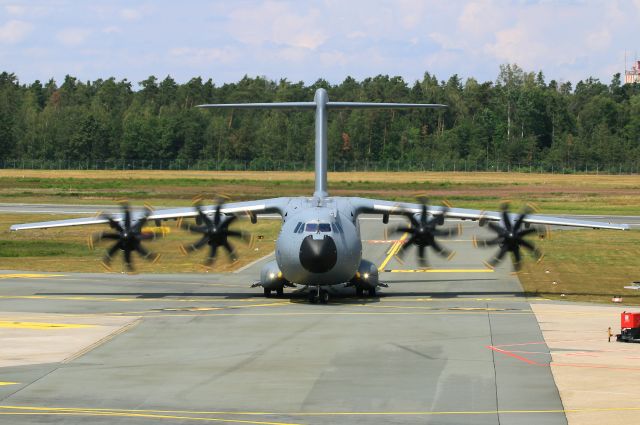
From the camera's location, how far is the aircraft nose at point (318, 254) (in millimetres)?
35500

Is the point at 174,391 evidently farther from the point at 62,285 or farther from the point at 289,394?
the point at 62,285

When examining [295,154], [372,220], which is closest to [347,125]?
[295,154]

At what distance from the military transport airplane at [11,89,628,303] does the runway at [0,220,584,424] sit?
1.15 m

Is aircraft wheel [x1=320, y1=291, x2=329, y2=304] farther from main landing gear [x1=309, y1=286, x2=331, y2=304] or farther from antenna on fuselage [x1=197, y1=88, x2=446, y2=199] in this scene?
antenna on fuselage [x1=197, y1=88, x2=446, y2=199]

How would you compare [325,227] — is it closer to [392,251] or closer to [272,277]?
[272,277]

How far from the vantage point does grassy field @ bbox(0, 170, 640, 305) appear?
49688mm

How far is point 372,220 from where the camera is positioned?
278 feet

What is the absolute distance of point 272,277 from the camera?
131 feet

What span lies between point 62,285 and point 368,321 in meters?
15.9

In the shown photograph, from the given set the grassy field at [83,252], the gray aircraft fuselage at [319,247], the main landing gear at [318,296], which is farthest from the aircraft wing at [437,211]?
the grassy field at [83,252]

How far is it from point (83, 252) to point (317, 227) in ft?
83.8

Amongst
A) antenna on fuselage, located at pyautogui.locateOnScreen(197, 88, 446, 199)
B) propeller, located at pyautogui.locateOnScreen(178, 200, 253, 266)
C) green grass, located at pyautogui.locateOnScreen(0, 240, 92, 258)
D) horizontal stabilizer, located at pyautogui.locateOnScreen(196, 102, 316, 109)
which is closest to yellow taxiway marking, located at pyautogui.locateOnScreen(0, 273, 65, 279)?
green grass, located at pyautogui.locateOnScreen(0, 240, 92, 258)

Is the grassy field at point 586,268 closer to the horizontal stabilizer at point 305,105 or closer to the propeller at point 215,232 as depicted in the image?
the horizontal stabilizer at point 305,105

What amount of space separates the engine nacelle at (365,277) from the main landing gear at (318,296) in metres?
1.80
